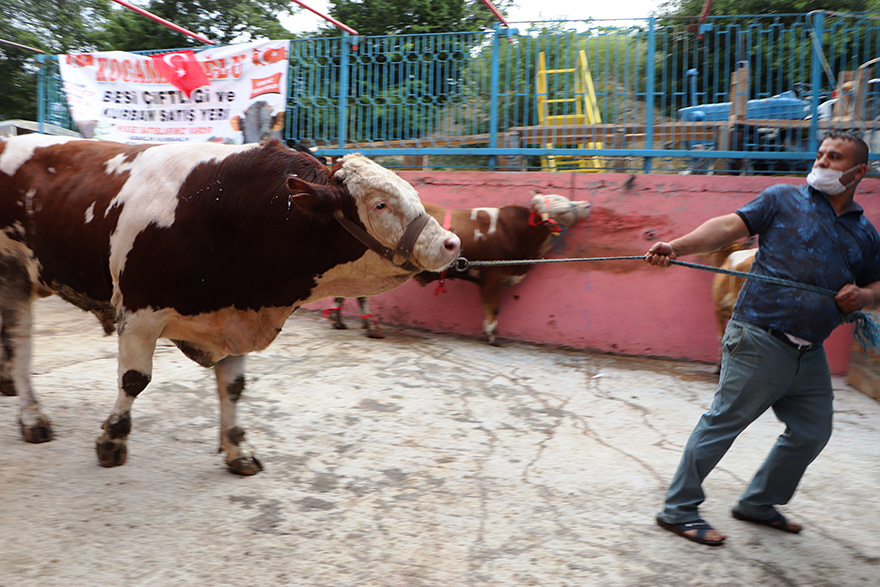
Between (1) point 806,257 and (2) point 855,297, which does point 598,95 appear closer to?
(1) point 806,257

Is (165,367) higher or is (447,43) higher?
(447,43)

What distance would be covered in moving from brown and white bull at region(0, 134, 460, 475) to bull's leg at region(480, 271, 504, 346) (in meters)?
3.73

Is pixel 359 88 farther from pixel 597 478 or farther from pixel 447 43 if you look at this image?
pixel 597 478

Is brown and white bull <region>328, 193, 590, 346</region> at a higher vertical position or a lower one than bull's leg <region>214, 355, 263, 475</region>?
higher

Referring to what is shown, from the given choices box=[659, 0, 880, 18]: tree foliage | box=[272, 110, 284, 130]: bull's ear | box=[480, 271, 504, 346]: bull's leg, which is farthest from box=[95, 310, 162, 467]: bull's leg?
box=[659, 0, 880, 18]: tree foliage

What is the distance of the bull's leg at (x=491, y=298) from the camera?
7012 mm

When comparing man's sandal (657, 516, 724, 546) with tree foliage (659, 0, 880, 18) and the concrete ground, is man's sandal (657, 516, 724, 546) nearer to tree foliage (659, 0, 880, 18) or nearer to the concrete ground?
the concrete ground

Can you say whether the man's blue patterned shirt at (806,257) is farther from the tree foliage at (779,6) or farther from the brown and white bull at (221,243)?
the tree foliage at (779,6)

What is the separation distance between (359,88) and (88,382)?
4.63m

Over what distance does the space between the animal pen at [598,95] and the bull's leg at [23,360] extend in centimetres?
474

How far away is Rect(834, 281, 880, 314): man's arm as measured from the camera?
111 inches

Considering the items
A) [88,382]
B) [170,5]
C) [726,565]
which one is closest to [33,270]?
[88,382]

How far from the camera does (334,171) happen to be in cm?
312

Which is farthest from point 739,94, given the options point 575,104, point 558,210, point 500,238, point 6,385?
point 6,385
